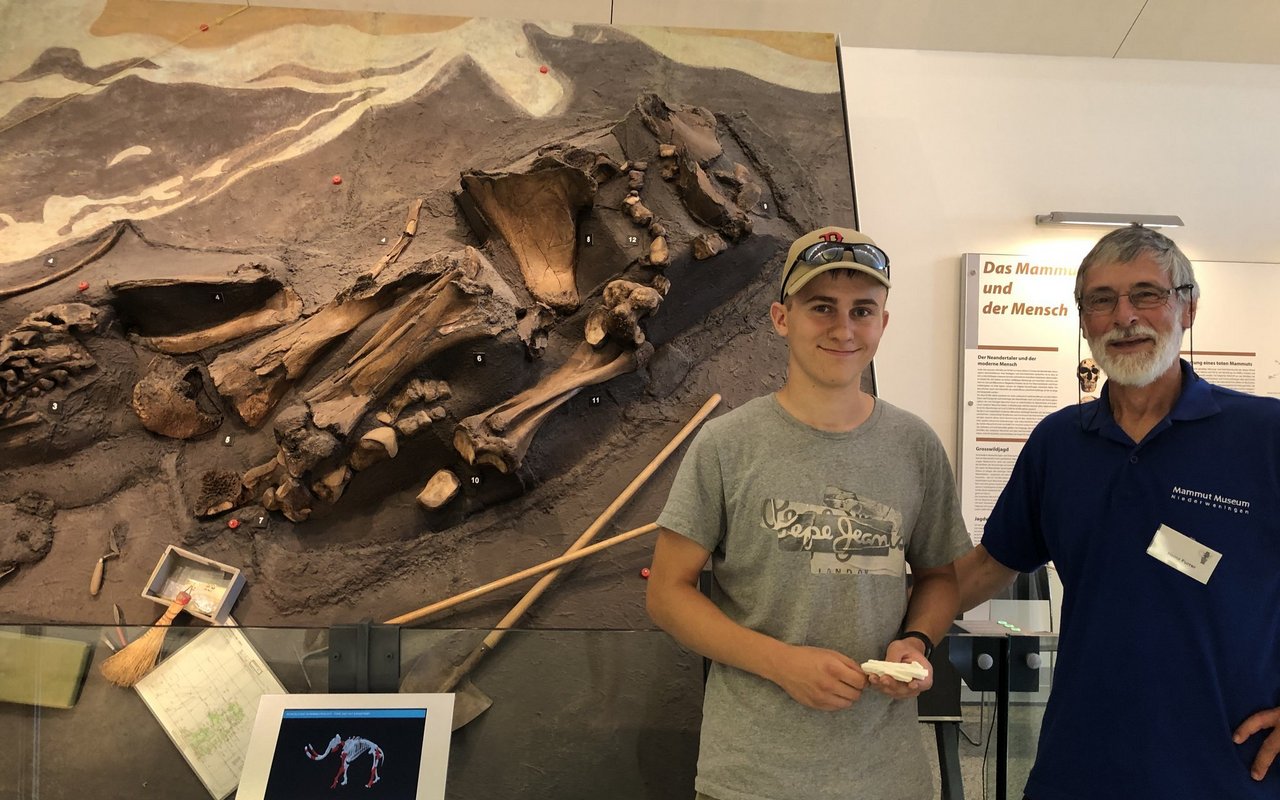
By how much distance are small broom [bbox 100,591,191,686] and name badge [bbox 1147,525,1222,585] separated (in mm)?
1968

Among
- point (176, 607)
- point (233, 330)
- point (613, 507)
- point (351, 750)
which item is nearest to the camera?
point (351, 750)

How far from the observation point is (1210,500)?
137cm

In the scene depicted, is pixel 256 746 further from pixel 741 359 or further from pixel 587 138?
pixel 587 138

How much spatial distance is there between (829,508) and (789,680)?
30cm

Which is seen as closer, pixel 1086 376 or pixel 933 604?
pixel 933 604

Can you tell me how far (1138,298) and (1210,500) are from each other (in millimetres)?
395

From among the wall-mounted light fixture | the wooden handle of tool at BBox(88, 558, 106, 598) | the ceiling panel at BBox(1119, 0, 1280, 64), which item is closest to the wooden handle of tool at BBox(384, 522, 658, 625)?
the wooden handle of tool at BBox(88, 558, 106, 598)

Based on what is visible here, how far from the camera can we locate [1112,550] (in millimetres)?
1419

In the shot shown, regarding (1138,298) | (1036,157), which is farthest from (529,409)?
(1036,157)

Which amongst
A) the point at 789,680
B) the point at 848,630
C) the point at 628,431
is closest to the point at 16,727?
the point at 789,680

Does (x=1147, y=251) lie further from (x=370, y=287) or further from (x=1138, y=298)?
(x=370, y=287)

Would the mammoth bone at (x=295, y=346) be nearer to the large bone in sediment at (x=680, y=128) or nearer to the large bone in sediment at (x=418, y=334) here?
the large bone in sediment at (x=418, y=334)

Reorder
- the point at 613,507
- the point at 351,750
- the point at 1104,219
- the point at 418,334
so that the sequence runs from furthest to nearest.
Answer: the point at 1104,219
the point at 613,507
the point at 418,334
the point at 351,750

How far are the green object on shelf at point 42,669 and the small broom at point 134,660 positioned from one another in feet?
0.20
